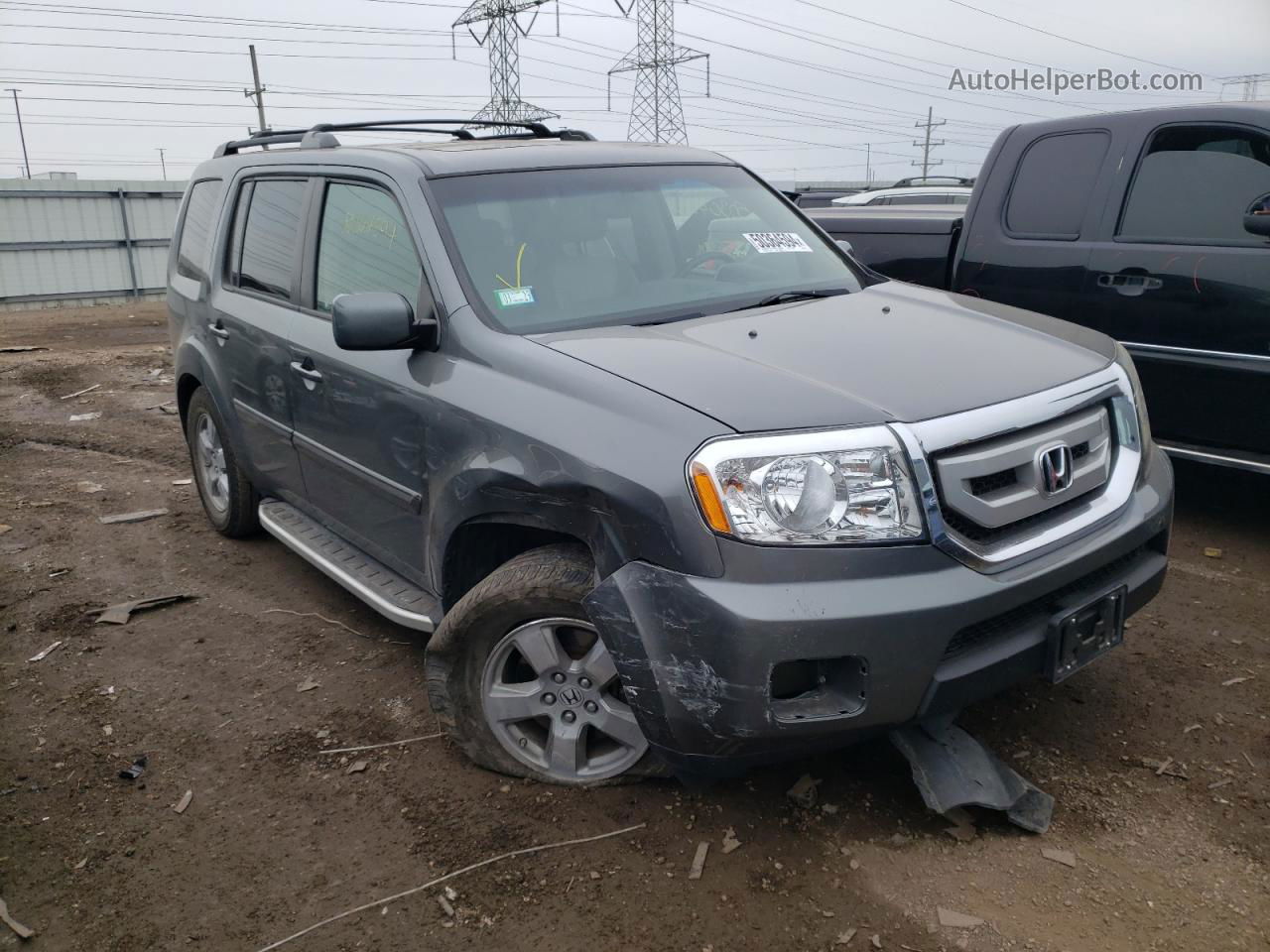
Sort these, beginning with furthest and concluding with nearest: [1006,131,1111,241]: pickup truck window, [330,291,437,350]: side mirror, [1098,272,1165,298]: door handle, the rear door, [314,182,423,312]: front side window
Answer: [1006,131,1111,241]: pickup truck window → [1098,272,1165,298]: door handle → the rear door → [314,182,423,312]: front side window → [330,291,437,350]: side mirror

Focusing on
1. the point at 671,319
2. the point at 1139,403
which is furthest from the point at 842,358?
the point at 1139,403

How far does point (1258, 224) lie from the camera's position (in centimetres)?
445

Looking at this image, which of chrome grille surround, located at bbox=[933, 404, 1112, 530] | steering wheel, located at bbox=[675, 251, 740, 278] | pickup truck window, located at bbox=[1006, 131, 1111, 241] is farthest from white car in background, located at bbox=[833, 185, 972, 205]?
chrome grille surround, located at bbox=[933, 404, 1112, 530]

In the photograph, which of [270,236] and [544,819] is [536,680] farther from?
[270,236]

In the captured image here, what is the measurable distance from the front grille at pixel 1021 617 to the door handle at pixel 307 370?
2.45 m

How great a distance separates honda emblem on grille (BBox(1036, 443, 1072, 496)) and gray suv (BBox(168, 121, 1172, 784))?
0.02 metres

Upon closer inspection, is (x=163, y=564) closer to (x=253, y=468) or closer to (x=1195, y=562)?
(x=253, y=468)

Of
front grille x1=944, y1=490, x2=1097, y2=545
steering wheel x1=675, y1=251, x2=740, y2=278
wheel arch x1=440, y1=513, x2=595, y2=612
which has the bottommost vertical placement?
wheel arch x1=440, y1=513, x2=595, y2=612

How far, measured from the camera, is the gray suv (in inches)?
94.2

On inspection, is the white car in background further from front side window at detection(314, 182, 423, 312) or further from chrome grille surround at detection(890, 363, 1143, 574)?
chrome grille surround at detection(890, 363, 1143, 574)

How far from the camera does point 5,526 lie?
5.91 meters

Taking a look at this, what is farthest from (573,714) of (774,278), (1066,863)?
(774,278)

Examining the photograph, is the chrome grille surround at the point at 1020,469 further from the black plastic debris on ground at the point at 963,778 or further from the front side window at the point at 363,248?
the front side window at the point at 363,248

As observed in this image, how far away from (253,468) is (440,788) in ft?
7.39
